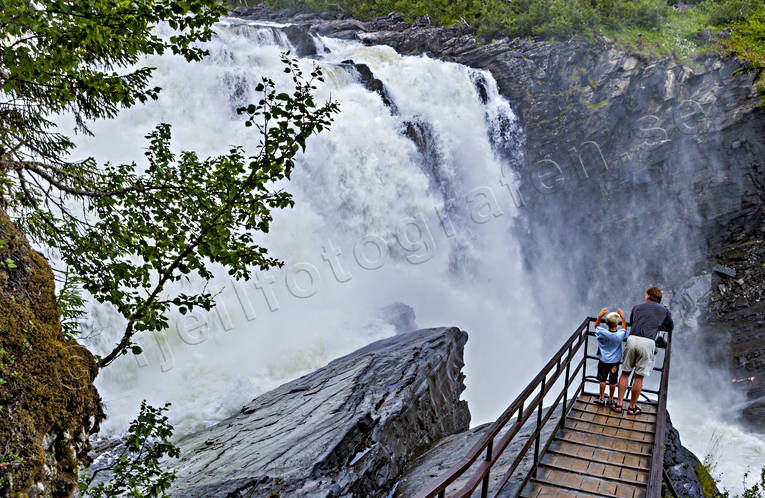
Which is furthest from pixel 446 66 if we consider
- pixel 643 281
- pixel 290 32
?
pixel 643 281

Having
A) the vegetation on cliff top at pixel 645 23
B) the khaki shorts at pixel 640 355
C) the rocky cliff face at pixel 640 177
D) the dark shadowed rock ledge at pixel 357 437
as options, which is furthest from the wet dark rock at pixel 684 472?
the vegetation on cliff top at pixel 645 23

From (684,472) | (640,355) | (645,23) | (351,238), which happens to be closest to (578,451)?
(640,355)

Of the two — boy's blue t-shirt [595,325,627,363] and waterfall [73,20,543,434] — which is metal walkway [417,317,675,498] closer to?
boy's blue t-shirt [595,325,627,363]

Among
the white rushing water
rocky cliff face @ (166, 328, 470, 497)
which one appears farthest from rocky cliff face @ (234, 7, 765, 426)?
rocky cliff face @ (166, 328, 470, 497)

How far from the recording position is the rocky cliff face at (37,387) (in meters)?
3.07

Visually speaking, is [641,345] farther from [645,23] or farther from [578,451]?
[645,23]

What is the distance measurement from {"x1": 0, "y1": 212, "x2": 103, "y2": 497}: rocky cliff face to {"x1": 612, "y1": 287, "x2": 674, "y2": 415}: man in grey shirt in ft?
17.5

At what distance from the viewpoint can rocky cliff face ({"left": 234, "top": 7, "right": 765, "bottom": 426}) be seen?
1975 cm

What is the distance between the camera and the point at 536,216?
73.2ft

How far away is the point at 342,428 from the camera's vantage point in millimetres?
5863

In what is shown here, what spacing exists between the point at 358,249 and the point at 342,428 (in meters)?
10.9

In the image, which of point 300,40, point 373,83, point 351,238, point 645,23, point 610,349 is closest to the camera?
point 610,349

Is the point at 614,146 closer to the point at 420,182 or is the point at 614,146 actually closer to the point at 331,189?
the point at 420,182

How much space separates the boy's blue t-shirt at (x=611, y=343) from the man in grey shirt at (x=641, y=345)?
0.44 ft
